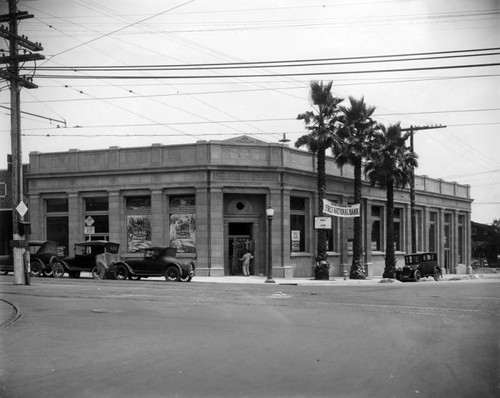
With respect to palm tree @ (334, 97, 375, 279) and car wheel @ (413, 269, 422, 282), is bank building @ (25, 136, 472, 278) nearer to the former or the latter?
palm tree @ (334, 97, 375, 279)

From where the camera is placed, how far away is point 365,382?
7.45 m

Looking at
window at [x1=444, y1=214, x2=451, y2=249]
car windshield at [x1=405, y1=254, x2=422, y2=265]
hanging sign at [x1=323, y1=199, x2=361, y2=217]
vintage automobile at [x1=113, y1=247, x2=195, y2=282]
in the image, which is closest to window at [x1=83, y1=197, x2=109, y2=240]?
vintage automobile at [x1=113, y1=247, x2=195, y2=282]

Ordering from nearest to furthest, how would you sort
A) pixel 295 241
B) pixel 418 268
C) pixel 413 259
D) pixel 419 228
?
pixel 418 268 < pixel 413 259 < pixel 295 241 < pixel 419 228

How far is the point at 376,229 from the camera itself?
4428 cm

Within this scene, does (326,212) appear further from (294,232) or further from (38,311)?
(38,311)

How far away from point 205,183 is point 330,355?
24.2 m

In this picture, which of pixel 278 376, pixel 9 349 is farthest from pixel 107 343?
pixel 278 376

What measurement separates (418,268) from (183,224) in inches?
517

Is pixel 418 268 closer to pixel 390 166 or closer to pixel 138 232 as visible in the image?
pixel 390 166

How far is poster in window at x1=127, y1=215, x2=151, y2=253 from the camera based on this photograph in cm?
3406

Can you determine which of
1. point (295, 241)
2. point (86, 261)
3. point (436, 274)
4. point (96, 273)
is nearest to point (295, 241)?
point (295, 241)

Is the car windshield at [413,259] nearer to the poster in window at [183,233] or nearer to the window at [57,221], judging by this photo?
the poster in window at [183,233]

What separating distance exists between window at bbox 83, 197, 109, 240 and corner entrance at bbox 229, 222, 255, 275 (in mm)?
7162

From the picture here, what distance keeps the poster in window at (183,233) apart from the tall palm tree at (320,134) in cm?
677
